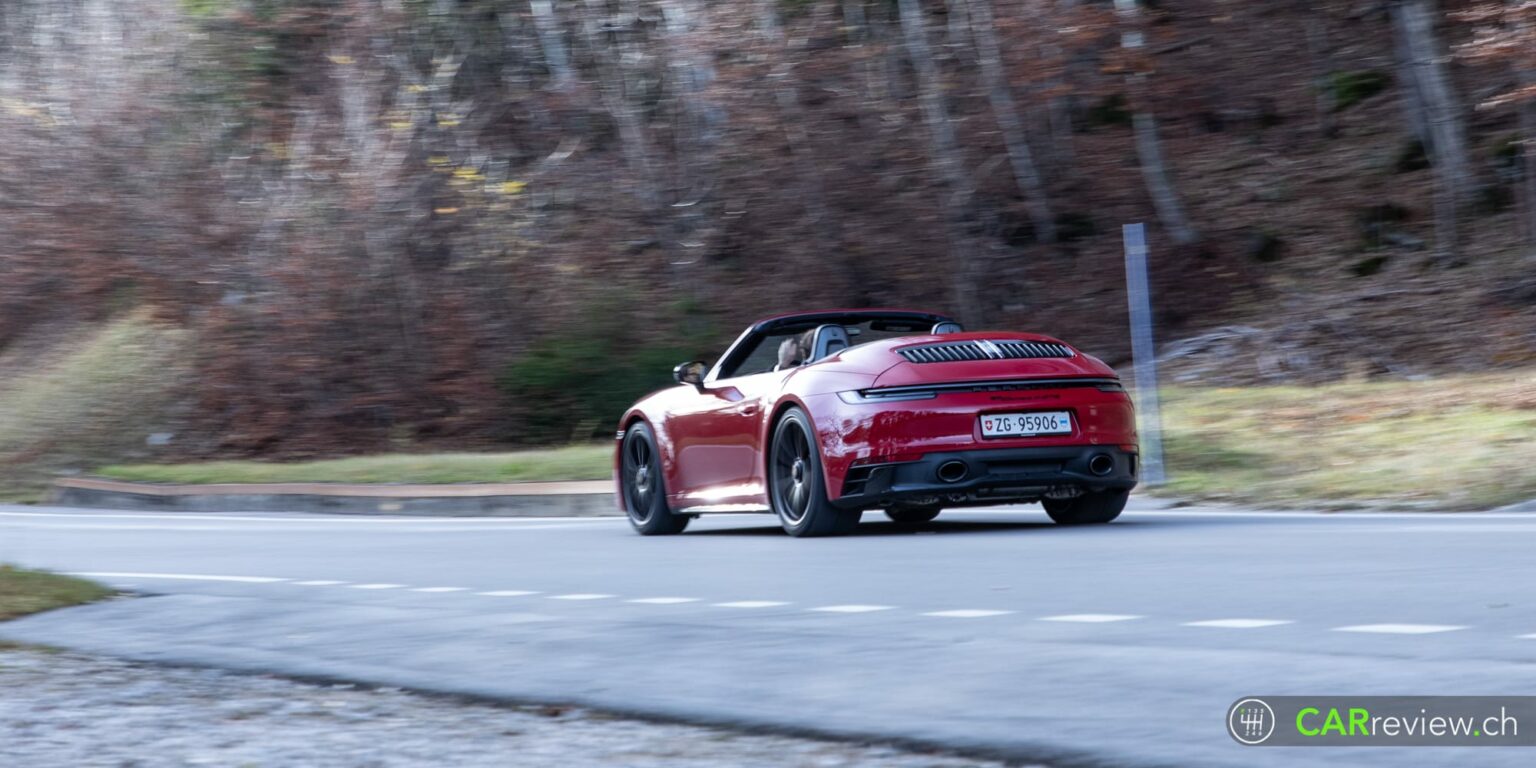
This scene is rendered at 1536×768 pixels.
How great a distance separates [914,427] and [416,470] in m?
10.7

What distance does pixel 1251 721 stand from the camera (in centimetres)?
489

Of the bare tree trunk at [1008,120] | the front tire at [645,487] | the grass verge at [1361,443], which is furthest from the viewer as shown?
the bare tree trunk at [1008,120]

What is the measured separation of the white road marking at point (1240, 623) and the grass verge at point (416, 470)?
11.9 metres

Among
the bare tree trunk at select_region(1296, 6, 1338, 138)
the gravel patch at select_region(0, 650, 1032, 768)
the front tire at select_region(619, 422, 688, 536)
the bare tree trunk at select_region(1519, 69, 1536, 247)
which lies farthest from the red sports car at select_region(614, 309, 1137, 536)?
the bare tree trunk at select_region(1296, 6, 1338, 138)

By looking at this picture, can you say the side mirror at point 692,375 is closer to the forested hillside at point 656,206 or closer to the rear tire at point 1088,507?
the rear tire at point 1088,507

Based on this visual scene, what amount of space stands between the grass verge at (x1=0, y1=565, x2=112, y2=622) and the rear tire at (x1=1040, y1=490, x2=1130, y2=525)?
5319mm

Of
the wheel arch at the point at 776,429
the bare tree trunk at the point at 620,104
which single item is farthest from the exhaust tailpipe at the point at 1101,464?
the bare tree trunk at the point at 620,104

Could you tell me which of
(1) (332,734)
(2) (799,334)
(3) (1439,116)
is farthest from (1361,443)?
(3) (1439,116)

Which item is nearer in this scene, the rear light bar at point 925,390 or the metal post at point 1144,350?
the rear light bar at point 925,390

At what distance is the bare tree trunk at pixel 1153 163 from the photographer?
30.9 m

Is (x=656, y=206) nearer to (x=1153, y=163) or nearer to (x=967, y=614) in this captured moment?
(x=1153, y=163)

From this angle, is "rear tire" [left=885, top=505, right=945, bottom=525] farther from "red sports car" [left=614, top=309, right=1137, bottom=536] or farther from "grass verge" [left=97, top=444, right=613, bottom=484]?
"grass verge" [left=97, top=444, right=613, bottom=484]

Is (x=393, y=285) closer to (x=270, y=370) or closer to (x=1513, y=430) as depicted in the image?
(x=270, y=370)

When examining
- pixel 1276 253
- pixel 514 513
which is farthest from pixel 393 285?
pixel 1276 253
